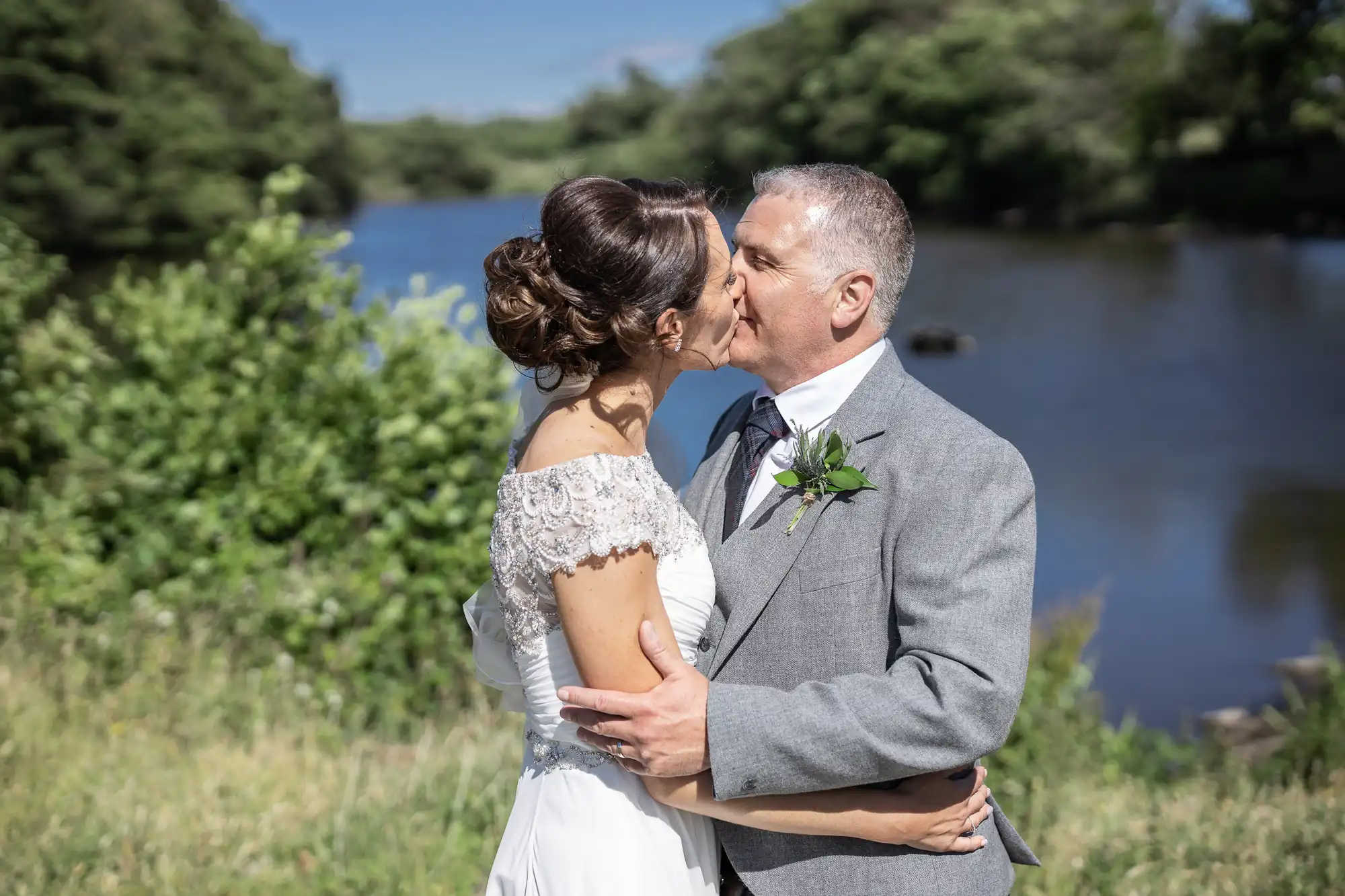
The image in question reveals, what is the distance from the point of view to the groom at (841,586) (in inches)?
80.0

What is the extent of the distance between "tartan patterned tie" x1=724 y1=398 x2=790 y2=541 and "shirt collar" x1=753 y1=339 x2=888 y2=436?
0.12 ft

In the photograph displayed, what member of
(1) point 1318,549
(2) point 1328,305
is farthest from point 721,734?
(2) point 1328,305

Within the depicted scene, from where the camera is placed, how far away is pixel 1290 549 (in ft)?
66.4

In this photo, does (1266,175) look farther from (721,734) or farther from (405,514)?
(721,734)

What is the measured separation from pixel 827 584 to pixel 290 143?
49.7 meters

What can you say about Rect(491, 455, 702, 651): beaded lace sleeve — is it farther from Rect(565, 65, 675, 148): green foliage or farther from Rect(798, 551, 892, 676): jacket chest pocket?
Rect(565, 65, 675, 148): green foliage

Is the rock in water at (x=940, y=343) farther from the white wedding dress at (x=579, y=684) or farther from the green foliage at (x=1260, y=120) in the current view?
the white wedding dress at (x=579, y=684)

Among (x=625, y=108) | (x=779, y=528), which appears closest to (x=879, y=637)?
(x=779, y=528)

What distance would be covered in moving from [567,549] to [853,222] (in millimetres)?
982

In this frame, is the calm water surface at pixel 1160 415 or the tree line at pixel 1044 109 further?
the tree line at pixel 1044 109

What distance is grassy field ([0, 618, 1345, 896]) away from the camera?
3762 mm

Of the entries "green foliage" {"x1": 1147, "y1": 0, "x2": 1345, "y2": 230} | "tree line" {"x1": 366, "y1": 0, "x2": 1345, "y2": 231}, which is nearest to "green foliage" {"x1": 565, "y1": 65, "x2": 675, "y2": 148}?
"tree line" {"x1": 366, "y1": 0, "x2": 1345, "y2": 231}

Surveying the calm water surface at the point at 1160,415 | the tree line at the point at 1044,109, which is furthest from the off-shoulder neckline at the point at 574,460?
the tree line at the point at 1044,109

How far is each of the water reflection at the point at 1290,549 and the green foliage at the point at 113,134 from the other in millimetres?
28469
